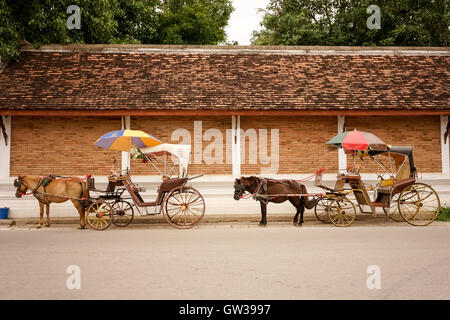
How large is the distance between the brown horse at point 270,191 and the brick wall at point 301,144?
2294 millimetres

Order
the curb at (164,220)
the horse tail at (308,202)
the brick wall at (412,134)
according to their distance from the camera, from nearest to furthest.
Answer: the horse tail at (308,202) < the curb at (164,220) < the brick wall at (412,134)

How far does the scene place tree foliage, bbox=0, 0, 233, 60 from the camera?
12.9 m

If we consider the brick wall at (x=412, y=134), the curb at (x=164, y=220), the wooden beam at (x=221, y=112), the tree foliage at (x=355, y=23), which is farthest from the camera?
the tree foliage at (x=355, y=23)

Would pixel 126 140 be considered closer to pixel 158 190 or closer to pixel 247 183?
pixel 158 190

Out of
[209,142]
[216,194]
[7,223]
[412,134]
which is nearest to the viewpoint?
[7,223]

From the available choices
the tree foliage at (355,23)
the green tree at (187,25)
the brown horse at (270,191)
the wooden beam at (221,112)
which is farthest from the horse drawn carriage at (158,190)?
the green tree at (187,25)

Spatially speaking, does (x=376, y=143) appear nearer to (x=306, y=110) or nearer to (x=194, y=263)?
(x=306, y=110)

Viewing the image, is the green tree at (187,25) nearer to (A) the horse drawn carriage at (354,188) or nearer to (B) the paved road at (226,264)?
(A) the horse drawn carriage at (354,188)

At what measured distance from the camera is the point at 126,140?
33.4 ft

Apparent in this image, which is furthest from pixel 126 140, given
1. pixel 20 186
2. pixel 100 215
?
pixel 20 186

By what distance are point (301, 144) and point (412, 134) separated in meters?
3.77

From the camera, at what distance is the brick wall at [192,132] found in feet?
40.0

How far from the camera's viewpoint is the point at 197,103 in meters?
11.5

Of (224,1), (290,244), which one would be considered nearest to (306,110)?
(290,244)
